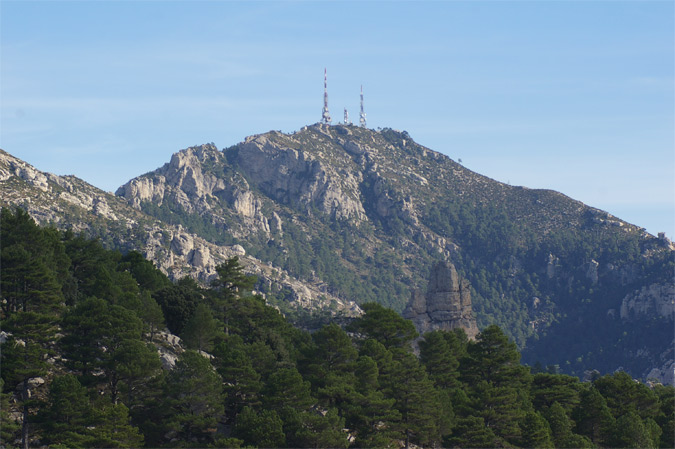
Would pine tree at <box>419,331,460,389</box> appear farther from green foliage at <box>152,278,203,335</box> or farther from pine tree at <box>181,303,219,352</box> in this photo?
green foliage at <box>152,278,203,335</box>

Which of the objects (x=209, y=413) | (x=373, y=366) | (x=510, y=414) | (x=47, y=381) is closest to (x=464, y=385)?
(x=510, y=414)

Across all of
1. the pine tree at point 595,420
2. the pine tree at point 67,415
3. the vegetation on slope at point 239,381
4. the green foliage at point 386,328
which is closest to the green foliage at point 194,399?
the vegetation on slope at point 239,381

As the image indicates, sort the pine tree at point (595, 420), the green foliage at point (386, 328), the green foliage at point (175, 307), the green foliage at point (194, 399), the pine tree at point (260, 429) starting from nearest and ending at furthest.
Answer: the pine tree at point (260, 429)
the green foliage at point (194, 399)
the pine tree at point (595, 420)
the green foliage at point (386, 328)
the green foliage at point (175, 307)

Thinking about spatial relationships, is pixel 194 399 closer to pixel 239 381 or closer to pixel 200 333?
pixel 239 381

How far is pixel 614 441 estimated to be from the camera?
9544 cm

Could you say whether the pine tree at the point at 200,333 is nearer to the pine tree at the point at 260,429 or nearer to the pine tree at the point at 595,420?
the pine tree at the point at 260,429

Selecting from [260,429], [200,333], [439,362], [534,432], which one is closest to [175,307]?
[200,333]

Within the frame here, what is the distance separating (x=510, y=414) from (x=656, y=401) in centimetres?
2668

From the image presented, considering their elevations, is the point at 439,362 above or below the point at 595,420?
above

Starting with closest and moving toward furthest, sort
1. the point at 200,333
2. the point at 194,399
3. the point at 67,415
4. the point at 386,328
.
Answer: the point at 67,415 → the point at 194,399 → the point at 200,333 → the point at 386,328

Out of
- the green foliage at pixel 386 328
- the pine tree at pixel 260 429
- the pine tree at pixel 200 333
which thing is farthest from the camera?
the green foliage at pixel 386 328

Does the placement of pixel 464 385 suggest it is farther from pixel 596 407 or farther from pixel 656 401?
pixel 656 401

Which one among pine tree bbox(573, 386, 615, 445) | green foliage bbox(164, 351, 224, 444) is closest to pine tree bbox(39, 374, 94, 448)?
green foliage bbox(164, 351, 224, 444)

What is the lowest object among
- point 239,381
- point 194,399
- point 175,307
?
point 194,399
